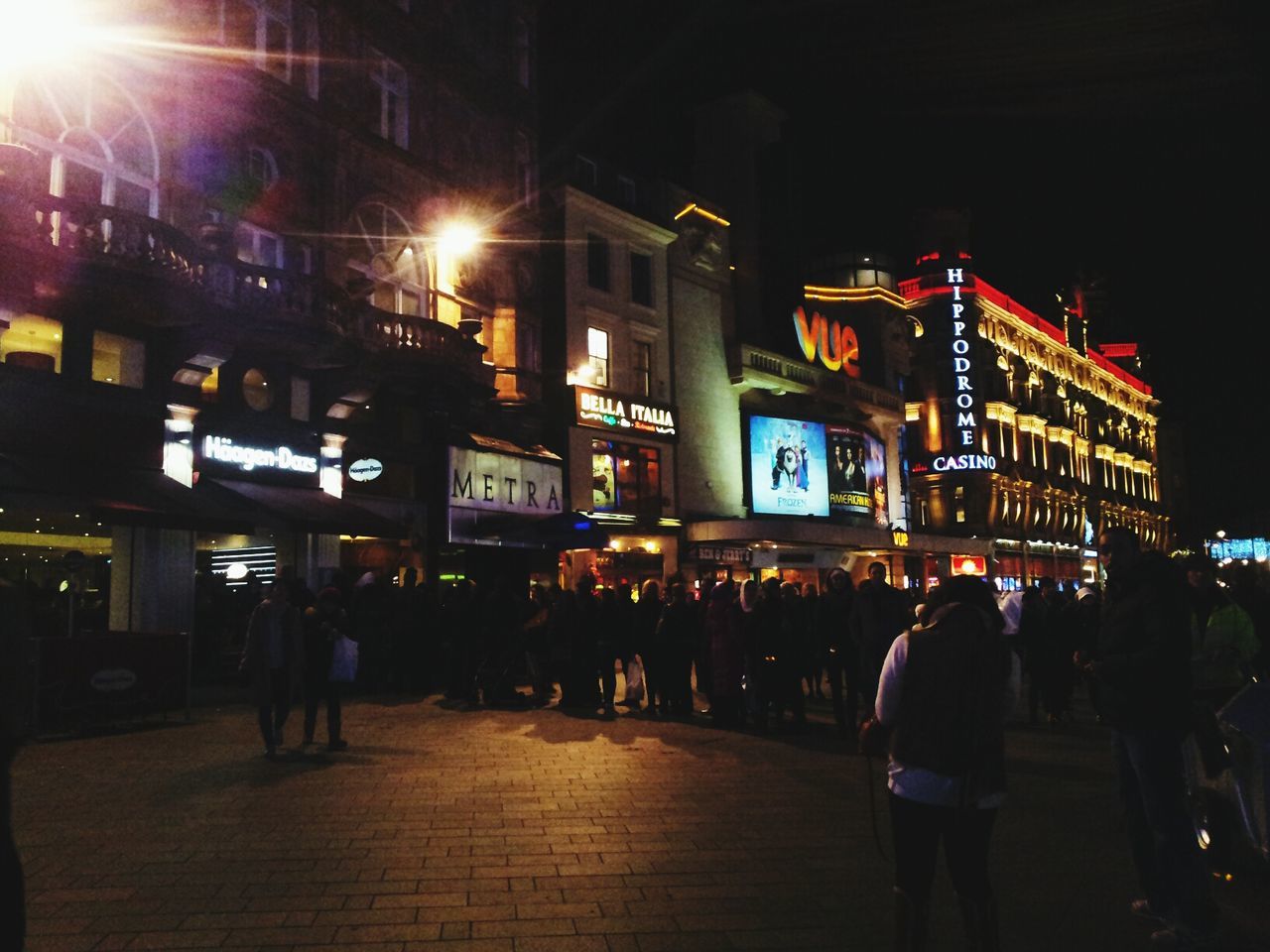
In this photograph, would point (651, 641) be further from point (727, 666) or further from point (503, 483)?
point (503, 483)

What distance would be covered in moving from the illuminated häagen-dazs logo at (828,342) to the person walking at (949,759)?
36.5m

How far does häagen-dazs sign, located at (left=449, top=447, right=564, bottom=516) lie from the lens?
24.8 meters

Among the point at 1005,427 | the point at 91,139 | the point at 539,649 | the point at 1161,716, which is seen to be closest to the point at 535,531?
the point at 539,649

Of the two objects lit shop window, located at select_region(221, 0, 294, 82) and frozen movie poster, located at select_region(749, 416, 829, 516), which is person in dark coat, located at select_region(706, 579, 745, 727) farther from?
frozen movie poster, located at select_region(749, 416, 829, 516)

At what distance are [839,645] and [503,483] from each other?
1504 cm

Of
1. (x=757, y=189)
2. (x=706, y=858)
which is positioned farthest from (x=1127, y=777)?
(x=757, y=189)

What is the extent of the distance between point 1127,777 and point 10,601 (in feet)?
17.8

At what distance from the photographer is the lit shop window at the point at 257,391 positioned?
65.9 feet

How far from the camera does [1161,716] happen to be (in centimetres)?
510

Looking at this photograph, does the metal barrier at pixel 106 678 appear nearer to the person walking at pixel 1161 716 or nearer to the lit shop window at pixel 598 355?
the person walking at pixel 1161 716

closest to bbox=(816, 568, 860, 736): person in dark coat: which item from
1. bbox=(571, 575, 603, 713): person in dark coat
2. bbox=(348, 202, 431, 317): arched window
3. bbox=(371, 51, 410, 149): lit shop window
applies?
bbox=(571, 575, 603, 713): person in dark coat

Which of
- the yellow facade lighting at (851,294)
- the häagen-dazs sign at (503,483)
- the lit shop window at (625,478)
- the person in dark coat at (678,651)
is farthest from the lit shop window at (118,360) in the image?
the yellow facade lighting at (851,294)

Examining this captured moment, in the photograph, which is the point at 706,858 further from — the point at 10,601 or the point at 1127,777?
the point at 10,601

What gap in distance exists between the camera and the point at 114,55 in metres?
17.9
